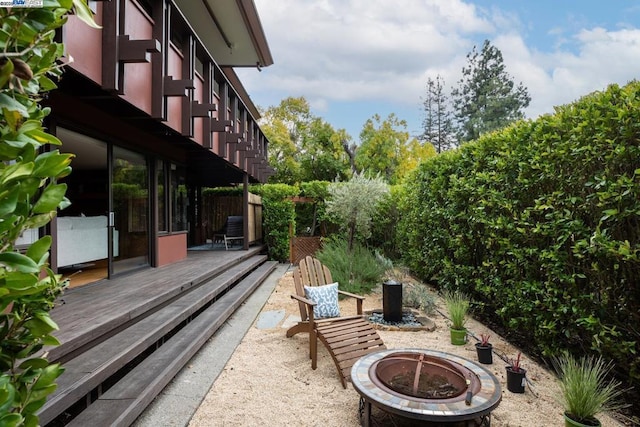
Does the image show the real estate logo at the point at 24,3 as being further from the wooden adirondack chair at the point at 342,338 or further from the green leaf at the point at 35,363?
the wooden adirondack chair at the point at 342,338

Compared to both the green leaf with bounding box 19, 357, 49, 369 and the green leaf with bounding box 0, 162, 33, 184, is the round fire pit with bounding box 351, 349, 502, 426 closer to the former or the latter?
the green leaf with bounding box 19, 357, 49, 369

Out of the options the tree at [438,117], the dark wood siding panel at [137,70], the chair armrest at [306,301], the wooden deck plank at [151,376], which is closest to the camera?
the wooden deck plank at [151,376]

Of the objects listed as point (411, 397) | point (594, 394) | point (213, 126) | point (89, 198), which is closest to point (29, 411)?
point (411, 397)

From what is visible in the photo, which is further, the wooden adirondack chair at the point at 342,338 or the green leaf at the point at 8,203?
the wooden adirondack chair at the point at 342,338

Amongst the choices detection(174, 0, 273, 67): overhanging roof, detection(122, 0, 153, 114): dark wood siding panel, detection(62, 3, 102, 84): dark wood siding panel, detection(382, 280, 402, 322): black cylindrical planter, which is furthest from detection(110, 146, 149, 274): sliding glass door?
detection(382, 280, 402, 322): black cylindrical planter

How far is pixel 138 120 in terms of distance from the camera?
513cm

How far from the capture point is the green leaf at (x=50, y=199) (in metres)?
0.84

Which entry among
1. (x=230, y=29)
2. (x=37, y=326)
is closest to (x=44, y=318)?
(x=37, y=326)

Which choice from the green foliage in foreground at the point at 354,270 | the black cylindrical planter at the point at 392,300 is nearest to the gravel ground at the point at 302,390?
the black cylindrical planter at the point at 392,300

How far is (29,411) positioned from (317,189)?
11.3m

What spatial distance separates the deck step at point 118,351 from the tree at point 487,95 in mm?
28824

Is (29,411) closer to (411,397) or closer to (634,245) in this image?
(411,397)

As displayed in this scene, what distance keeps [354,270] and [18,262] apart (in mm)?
6509

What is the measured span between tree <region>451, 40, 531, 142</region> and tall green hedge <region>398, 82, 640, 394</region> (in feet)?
89.2
